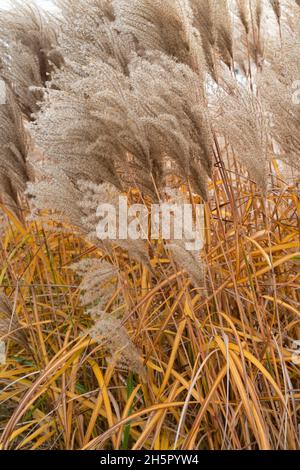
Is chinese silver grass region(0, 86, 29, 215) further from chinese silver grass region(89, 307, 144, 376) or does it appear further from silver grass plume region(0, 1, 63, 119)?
chinese silver grass region(89, 307, 144, 376)

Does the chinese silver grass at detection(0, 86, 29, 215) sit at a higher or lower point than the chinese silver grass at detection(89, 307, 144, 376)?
higher

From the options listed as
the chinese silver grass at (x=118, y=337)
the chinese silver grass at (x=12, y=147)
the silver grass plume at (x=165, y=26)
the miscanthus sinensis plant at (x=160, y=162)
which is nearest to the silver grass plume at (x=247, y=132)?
the miscanthus sinensis plant at (x=160, y=162)

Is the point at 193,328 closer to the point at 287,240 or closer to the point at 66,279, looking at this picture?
the point at 287,240

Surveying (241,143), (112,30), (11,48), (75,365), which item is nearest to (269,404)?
(75,365)

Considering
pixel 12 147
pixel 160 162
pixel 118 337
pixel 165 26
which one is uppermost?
pixel 165 26

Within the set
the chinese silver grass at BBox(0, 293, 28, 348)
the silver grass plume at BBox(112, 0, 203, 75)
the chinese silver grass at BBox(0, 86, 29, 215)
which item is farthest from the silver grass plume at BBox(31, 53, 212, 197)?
the chinese silver grass at BBox(0, 293, 28, 348)

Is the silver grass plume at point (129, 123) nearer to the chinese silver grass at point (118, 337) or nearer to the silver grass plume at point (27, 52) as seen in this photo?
the chinese silver grass at point (118, 337)

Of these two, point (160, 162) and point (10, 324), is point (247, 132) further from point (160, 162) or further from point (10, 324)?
point (10, 324)

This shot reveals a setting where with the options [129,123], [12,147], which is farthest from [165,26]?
[12,147]

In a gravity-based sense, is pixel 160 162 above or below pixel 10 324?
above

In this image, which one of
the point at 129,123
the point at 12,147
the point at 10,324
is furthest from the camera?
the point at 12,147

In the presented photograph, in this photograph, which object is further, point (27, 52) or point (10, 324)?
point (27, 52)

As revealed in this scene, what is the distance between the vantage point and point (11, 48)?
268 cm

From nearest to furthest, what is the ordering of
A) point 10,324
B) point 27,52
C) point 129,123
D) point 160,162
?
point 129,123 < point 160,162 < point 10,324 < point 27,52
